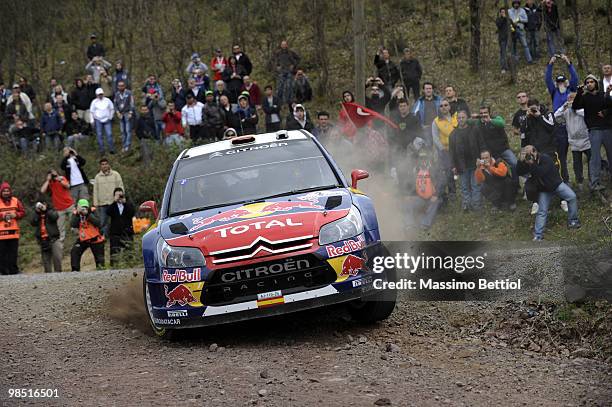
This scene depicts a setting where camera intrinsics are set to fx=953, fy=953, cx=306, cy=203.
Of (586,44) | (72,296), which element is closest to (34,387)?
(72,296)

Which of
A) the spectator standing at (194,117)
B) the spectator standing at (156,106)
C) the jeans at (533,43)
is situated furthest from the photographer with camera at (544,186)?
the spectator standing at (156,106)

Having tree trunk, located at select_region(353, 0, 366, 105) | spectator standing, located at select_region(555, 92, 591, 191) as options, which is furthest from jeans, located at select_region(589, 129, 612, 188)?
tree trunk, located at select_region(353, 0, 366, 105)

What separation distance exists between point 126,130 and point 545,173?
45.9 feet

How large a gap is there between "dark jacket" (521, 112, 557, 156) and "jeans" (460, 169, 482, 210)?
1.47m

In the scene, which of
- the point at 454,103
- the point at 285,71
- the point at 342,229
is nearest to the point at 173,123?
the point at 285,71

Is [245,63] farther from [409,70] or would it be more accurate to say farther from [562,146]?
[562,146]

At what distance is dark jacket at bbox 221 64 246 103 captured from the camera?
2416 centimetres

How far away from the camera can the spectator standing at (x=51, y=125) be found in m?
26.3

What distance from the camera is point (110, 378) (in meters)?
8.32

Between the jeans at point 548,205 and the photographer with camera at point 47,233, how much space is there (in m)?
9.67

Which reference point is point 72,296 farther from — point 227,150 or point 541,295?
point 541,295

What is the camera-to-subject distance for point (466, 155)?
17125mm

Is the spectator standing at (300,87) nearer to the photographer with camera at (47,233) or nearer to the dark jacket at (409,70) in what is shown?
the dark jacket at (409,70)

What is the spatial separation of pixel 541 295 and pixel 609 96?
6.81 m
